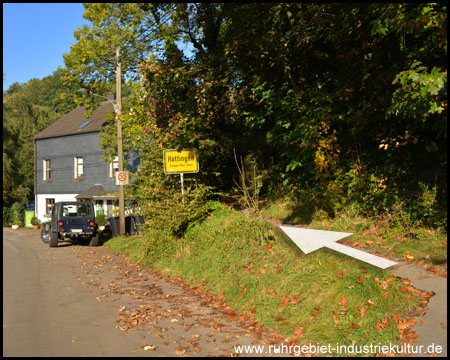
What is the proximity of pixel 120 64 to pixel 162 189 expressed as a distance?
8.64 metres

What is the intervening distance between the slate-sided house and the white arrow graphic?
21.9 meters

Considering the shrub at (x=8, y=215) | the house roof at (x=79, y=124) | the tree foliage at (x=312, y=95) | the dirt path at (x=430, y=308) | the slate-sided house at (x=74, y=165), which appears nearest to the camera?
the dirt path at (x=430, y=308)

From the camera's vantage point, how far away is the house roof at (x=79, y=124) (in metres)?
34.2

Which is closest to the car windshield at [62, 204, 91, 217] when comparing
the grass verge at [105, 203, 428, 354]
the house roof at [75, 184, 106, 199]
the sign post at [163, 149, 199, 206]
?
the sign post at [163, 149, 199, 206]

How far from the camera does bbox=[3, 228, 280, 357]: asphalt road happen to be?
19.0ft

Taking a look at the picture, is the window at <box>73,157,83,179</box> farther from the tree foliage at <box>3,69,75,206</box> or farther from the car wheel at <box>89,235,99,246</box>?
the car wheel at <box>89,235,99,246</box>

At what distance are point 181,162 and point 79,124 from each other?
2679 centimetres

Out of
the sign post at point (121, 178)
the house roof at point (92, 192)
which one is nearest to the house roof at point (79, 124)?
the house roof at point (92, 192)

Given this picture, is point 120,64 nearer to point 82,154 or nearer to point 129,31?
point 129,31

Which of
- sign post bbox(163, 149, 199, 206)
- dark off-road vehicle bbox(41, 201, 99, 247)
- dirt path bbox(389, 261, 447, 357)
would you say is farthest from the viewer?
dark off-road vehicle bbox(41, 201, 99, 247)

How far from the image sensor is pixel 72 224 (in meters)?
18.5

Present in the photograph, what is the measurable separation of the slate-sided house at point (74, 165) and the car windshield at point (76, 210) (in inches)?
367

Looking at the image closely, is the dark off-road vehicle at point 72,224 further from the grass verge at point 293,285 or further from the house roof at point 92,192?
the house roof at point 92,192

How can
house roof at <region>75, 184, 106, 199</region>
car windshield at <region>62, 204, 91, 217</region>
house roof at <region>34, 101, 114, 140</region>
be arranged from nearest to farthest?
car windshield at <region>62, 204, 91, 217</region>, house roof at <region>75, 184, 106, 199</region>, house roof at <region>34, 101, 114, 140</region>
